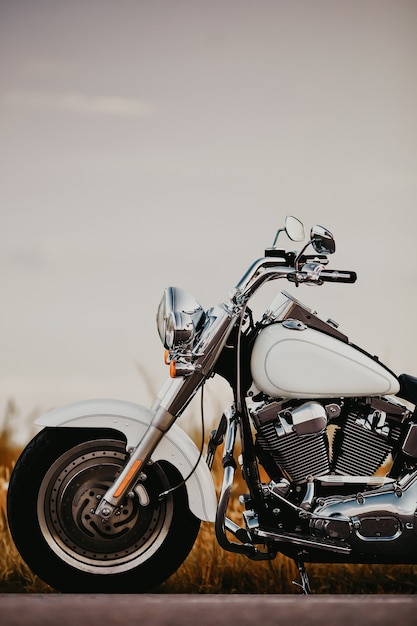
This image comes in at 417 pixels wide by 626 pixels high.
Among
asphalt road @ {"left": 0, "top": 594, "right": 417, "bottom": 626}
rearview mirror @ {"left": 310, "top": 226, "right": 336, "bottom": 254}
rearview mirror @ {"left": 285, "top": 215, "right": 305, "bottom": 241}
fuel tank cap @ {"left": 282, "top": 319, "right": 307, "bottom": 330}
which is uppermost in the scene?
rearview mirror @ {"left": 285, "top": 215, "right": 305, "bottom": 241}

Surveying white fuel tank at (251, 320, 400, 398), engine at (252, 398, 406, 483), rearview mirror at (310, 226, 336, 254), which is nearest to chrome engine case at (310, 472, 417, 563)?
engine at (252, 398, 406, 483)

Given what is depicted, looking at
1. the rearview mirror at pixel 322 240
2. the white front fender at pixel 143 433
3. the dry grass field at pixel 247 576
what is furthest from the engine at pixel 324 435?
the dry grass field at pixel 247 576

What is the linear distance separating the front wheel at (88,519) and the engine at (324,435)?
13.9 inches

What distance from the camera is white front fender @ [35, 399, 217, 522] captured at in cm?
312

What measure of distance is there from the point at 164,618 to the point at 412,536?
0.84m

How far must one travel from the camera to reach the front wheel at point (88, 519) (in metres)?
3.13

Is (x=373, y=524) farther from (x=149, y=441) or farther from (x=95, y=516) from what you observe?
(x=95, y=516)

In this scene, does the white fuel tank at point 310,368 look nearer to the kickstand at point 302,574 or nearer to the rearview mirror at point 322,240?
the rearview mirror at point 322,240

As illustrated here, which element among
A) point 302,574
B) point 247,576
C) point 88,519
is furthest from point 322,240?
point 247,576

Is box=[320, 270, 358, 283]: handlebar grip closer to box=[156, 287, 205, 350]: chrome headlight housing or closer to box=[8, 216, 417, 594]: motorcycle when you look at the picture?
box=[8, 216, 417, 594]: motorcycle

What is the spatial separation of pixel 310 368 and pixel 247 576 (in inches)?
48.0

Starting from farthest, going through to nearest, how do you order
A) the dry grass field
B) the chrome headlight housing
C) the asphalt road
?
the dry grass field
the chrome headlight housing
the asphalt road

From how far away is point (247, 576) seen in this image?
392cm

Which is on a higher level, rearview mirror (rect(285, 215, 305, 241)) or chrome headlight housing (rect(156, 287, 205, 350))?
rearview mirror (rect(285, 215, 305, 241))
